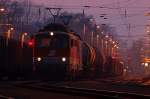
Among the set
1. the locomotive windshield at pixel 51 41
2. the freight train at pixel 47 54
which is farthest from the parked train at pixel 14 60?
the locomotive windshield at pixel 51 41

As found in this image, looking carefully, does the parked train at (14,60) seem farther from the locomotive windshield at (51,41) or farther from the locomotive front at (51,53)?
the locomotive windshield at (51,41)

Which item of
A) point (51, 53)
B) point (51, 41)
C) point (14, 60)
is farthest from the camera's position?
point (14, 60)

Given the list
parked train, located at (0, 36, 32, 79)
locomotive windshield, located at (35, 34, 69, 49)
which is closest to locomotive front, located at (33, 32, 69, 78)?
locomotive windshield, located at (35, 34, 69, 49)

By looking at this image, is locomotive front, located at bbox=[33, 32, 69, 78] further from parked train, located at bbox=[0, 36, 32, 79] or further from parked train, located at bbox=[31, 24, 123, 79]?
parked train, located at bbox=[0, 36, 32, 79]

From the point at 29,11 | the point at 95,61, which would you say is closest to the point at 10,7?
the point at 29,11

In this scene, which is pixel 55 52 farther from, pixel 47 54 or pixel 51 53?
pixel 47 54

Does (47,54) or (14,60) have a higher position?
(47,54)

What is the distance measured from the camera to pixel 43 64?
121ft

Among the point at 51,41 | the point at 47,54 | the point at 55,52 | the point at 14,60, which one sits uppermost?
the point at 51,41

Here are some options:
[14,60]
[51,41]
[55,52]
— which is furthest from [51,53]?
[14,60]

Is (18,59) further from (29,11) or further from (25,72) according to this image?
(29,11)

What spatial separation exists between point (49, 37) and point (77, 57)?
328 centimetres

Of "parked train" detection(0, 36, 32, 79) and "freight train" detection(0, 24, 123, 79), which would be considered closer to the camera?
"freight train" detection(0, 24, 123, 79)

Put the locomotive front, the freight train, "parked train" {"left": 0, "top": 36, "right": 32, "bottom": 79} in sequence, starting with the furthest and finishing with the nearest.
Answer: "parked train" {"left": 0, "top": 36, "right": 32, "bottom": 79}
the freight train
the locomotive front
